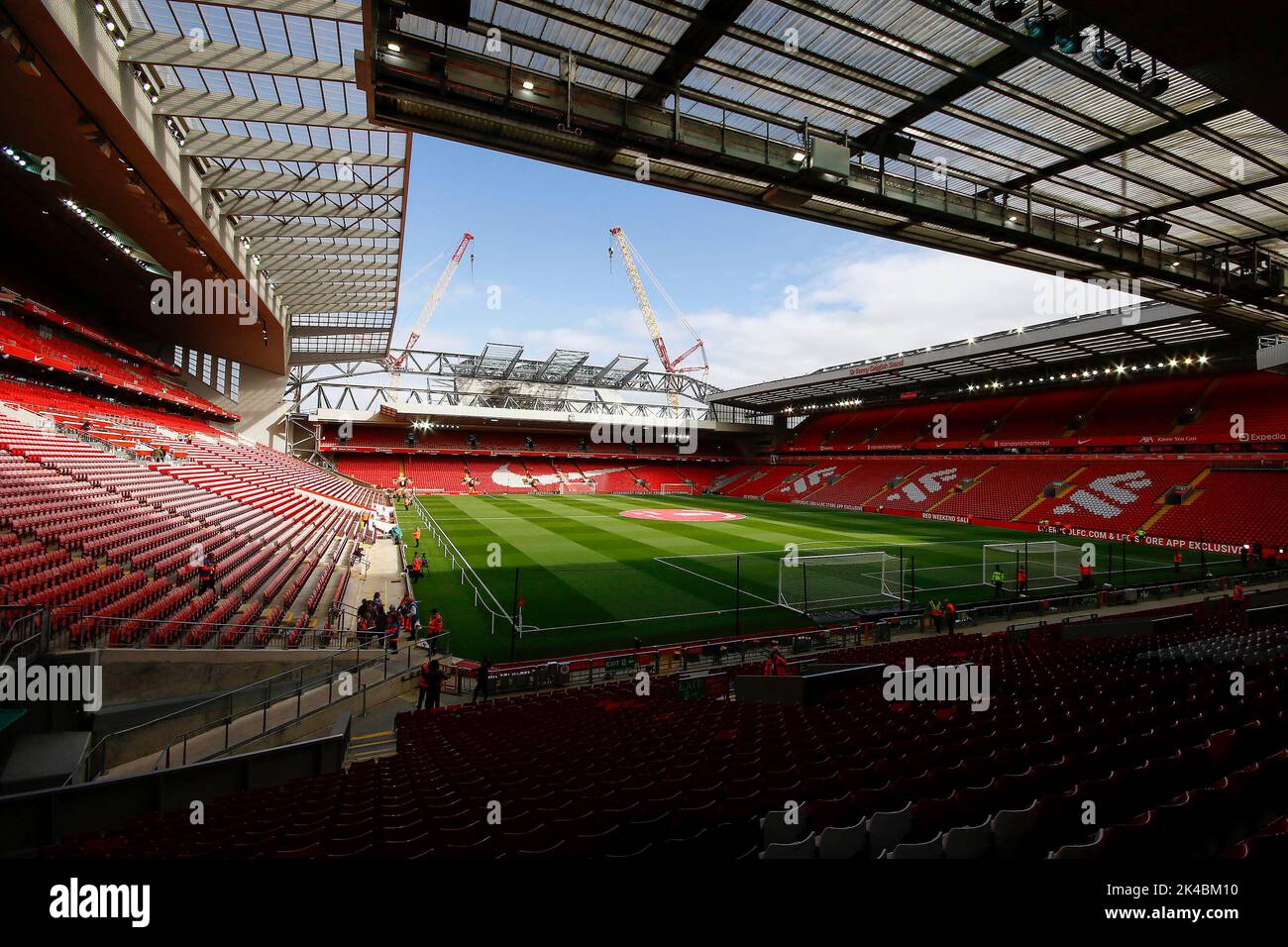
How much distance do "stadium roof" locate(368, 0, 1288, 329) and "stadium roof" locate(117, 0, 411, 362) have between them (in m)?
7.31

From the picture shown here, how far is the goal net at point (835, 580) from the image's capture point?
18.9 meters

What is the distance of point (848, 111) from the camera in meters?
9.20

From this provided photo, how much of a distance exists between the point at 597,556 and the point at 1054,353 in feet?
110

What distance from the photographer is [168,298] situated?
24859mm

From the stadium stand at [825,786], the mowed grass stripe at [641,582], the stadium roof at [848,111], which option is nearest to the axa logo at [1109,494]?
the mowed grass stripe at [641,582]

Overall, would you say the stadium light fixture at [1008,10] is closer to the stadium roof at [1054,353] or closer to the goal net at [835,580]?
the goal net at [835,580]

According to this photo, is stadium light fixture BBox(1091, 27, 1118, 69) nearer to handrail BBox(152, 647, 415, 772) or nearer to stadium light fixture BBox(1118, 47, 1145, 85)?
stadium light fixture BBox(1118, 47, 1145, 85)

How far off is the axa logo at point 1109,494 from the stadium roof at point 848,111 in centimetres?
2783

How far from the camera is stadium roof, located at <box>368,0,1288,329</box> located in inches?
284

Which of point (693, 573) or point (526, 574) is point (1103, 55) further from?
point (526, 574)

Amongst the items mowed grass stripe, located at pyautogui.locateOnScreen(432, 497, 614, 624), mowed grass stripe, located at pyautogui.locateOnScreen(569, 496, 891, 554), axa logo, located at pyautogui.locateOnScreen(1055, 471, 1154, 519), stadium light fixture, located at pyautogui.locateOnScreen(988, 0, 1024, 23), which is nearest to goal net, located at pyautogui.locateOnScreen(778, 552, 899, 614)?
mowed grass stripe, located at pyautogui.locateOnScreen(569, 496, 891, 554)
